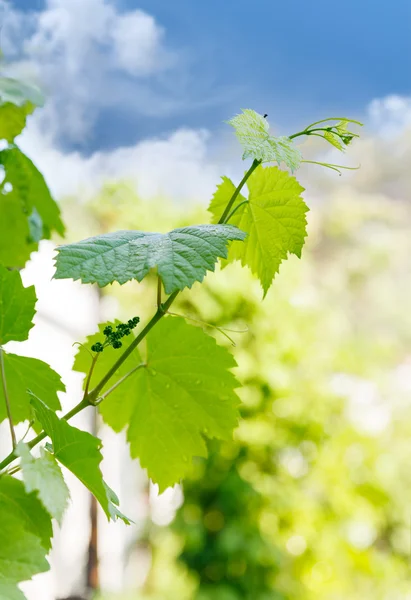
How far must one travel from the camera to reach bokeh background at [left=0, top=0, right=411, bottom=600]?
6.76 ft

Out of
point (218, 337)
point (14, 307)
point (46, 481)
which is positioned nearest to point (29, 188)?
point (14, 307)

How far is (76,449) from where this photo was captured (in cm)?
29

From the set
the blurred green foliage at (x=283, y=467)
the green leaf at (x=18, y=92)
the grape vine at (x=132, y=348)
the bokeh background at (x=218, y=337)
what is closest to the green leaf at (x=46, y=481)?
the grape vine at (x=132, y=348)

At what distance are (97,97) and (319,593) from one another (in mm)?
2116

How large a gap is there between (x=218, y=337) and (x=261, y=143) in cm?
170

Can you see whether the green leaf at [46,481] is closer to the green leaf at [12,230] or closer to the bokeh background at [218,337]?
the green leaf at [12,230]

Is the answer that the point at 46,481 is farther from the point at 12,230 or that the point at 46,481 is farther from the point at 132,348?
the point at 12,230

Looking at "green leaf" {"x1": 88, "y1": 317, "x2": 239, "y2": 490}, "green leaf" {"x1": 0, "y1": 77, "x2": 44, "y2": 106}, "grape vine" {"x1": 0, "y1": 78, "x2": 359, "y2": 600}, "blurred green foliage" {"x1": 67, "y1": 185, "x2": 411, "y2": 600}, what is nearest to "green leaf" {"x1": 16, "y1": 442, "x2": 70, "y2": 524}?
"grape vine" {"x1": 0, "y1": 78, "x2": 359, "y2": 600}

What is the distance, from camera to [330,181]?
10.9ft

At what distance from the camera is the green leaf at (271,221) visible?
348 millimetres

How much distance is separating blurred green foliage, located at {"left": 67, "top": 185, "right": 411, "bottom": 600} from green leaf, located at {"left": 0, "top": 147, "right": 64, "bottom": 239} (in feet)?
4.77

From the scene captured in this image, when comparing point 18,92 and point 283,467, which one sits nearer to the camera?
point 18,92

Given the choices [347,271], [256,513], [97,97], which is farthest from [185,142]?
[347,271]

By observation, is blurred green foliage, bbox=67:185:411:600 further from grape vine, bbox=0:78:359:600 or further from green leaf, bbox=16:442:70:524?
green leaf, bbox=16:442:70:524
